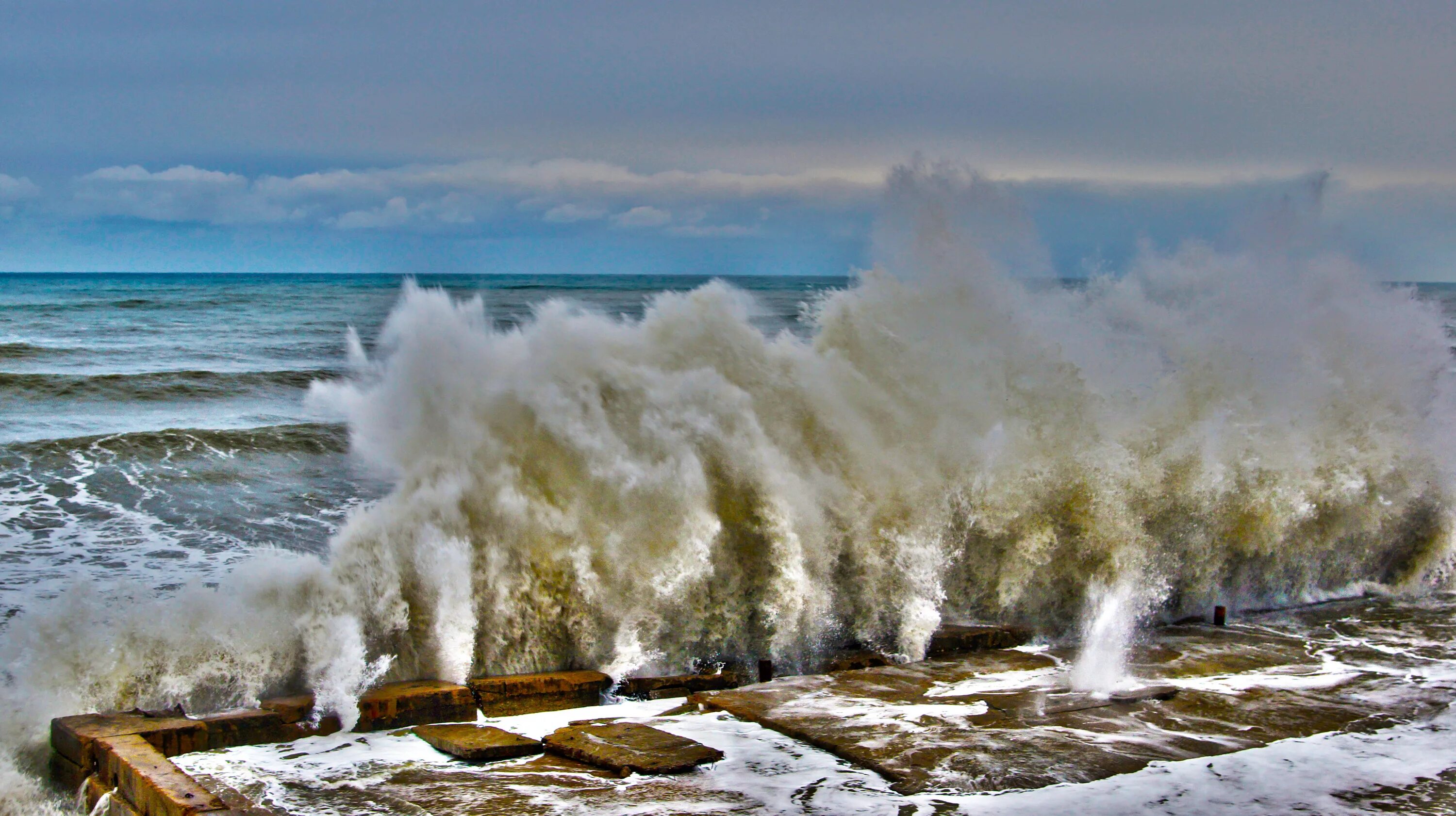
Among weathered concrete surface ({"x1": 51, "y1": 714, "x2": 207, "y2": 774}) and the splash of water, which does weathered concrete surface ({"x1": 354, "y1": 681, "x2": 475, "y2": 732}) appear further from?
the splash of water

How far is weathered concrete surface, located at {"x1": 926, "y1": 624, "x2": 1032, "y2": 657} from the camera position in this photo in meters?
8.90

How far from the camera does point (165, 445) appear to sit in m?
17.4

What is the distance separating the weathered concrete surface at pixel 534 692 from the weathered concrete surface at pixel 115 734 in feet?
5.17

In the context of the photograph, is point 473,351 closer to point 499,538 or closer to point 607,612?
point 499,538

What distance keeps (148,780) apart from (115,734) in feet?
2.82

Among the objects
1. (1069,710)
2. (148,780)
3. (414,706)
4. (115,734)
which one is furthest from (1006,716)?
(115,734)

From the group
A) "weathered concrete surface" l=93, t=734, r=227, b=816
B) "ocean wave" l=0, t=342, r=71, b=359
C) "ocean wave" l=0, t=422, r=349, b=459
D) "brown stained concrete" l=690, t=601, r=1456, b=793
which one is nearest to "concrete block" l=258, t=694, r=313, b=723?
"weathered concrete surface" l=93, t=734, r=227, b=816

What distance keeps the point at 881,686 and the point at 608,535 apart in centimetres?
229

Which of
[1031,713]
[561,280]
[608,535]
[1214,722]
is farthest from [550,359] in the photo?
[561,280]

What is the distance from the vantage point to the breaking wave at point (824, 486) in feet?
25.6

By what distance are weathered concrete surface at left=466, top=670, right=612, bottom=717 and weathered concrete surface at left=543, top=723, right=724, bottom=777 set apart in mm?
718

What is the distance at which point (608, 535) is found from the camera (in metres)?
8.86

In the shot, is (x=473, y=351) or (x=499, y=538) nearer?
(x=499, y=538)

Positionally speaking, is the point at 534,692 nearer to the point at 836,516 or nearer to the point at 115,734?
the point at 115,734
